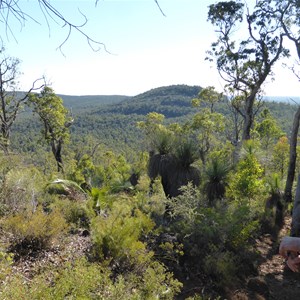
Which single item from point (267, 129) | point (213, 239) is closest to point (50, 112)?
point (213, 239)

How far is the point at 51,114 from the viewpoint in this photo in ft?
64.5

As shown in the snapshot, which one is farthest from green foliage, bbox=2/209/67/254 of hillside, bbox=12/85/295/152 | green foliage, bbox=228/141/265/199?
hillside, bbox=12/85/295/152

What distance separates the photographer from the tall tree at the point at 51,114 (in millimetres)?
19531

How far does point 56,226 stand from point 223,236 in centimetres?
351

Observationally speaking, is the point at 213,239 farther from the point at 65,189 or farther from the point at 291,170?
the point at 291,170

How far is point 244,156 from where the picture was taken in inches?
411

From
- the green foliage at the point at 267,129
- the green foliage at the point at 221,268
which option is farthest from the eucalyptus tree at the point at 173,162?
the green foliage at the point at 267,129

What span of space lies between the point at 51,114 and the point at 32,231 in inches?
604

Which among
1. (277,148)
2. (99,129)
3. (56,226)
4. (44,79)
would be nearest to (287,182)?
(56,226)

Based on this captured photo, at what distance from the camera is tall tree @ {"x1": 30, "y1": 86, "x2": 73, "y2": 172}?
769 inches

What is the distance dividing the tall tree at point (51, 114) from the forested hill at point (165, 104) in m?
82.4

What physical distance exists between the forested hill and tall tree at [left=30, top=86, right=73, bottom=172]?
82.4 meters

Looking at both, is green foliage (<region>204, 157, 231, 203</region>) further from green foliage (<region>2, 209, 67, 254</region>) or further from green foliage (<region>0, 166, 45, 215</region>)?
green foliage (<region>2, 209, 67, 254</region>)

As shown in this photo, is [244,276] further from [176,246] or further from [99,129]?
[99,129]
